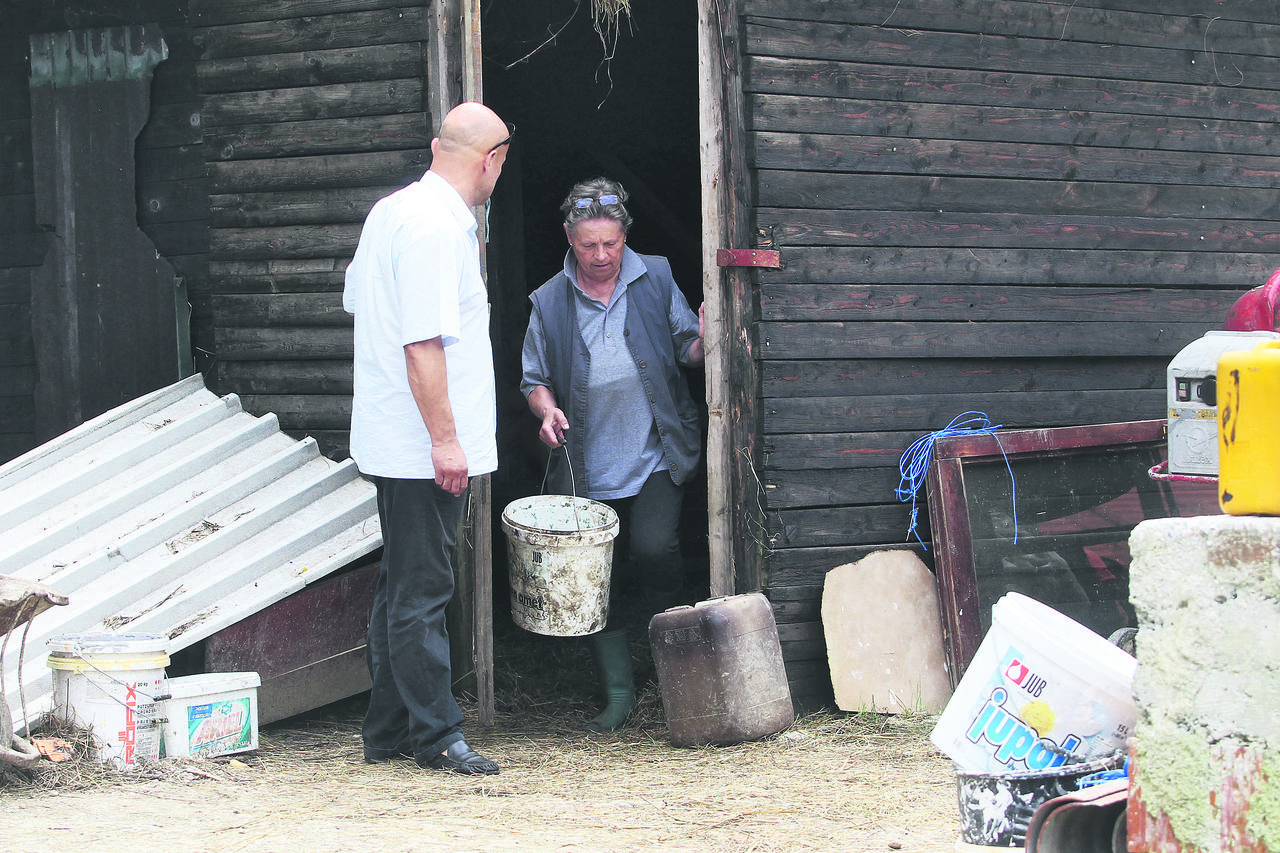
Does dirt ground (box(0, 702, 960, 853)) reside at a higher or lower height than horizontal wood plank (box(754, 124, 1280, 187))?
lower

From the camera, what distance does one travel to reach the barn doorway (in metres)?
6.93

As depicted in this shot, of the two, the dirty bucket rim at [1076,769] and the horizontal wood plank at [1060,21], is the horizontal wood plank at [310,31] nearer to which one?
the horizontal wood plank at [1060,21]

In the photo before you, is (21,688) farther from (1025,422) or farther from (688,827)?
(1025,422)

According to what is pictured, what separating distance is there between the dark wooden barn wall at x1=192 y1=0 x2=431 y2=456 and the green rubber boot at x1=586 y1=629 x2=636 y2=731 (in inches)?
56.3

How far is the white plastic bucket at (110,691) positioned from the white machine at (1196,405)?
10.3 ft

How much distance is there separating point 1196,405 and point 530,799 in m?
2.21

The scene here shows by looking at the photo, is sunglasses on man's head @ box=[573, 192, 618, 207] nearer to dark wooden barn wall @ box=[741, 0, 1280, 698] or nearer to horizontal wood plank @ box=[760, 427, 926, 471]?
dark wooden barn wall @ box=[741, 0, 1280, 698]

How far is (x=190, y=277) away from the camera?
5.93 meters

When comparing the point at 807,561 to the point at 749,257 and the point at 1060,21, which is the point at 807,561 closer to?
the point at 749,257

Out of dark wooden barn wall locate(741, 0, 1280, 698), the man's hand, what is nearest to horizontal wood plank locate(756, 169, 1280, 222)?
dark wooden barn wall locate(741, 0, 1280, 698)

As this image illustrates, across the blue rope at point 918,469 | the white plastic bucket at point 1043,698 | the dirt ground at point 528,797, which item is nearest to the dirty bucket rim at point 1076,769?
the white plastic bucket at point 1043,698

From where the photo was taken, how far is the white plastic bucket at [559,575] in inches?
165

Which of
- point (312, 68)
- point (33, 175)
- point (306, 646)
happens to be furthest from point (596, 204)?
point (33, 175)

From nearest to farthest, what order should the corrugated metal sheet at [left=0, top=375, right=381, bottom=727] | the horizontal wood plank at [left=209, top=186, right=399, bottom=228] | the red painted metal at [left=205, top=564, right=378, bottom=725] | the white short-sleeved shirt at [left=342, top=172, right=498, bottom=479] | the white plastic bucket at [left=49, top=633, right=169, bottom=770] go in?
the white short-sleeved shirt at [left=342, top=172, right=498, bottom=479], the white plastic bucket at [left=49, top=633, right=169, bottom=770], the corrugated metal sheet at [left=0, top=375, right=381, bottom=727], the red painted metal at [left=205, top=564, right=378, bottom=725], the horizontal wood plank at [left=209, top=186, right=399, bottom=228]
